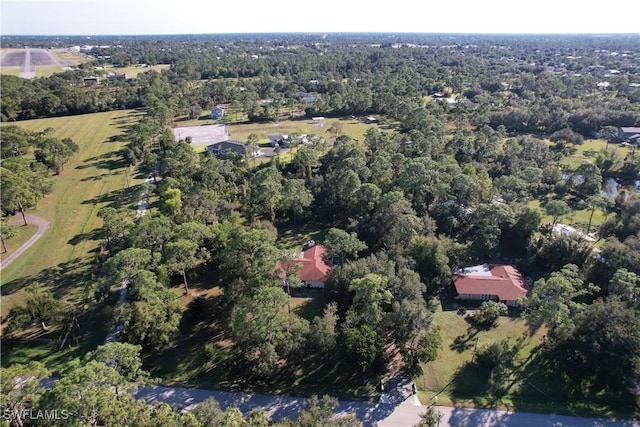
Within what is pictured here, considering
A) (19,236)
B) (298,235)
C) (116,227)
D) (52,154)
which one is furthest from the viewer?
(52,154)

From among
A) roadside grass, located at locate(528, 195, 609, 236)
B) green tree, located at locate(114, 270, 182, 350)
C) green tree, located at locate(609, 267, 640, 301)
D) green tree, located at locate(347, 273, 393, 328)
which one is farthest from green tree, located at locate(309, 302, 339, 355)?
roadside grass, located at locate(528, 195, 609, 236)

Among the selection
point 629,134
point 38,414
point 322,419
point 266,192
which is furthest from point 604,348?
point 629,134

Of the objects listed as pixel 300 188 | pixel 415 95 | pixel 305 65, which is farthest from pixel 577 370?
pixel 305 65

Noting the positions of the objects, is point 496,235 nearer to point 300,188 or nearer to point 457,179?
point 457,179

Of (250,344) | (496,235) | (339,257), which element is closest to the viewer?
(250,344)

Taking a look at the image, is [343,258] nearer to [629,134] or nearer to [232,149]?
[232,149]

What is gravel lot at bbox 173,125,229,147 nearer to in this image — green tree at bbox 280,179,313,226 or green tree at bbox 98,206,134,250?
green tree at bbox 280,179,313,226
